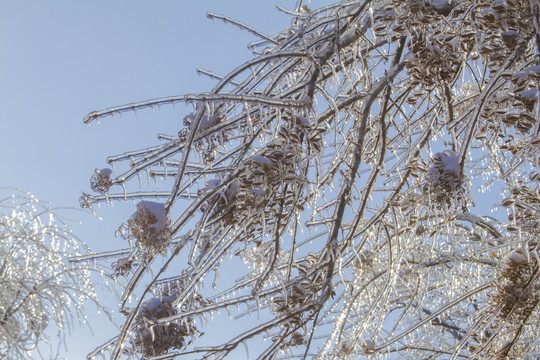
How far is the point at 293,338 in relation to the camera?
2148mm

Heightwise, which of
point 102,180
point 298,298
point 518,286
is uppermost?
point 102,180

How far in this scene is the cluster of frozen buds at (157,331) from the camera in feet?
6.71

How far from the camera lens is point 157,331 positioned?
2076 millimetres

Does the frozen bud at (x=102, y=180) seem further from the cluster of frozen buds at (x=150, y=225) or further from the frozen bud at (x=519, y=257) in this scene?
the frozen bud at (x=519, y=257)

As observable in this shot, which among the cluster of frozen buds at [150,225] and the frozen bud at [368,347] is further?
the frozen bud at [368,347]

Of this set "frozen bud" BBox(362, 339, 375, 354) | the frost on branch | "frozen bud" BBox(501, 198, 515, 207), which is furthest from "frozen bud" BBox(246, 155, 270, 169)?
"frozen bud" BBox(362, 339, 375, 354)

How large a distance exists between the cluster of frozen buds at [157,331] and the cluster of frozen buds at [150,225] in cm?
41

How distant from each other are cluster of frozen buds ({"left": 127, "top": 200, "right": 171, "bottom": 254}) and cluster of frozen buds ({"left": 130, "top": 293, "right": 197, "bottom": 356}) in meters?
0.41

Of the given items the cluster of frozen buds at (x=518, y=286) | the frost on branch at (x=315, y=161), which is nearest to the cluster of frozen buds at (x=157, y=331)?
the frost on branch at (x=315, y=161)

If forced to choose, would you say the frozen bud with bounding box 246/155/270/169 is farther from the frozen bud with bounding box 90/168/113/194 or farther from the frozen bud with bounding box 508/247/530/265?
the frozen bud with bounding box 508/247/530/265

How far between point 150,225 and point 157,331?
0.59 meters

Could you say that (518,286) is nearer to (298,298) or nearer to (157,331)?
(298,298)

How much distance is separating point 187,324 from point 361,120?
1057 millimetres

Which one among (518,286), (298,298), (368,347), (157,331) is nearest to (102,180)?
(157,331)
